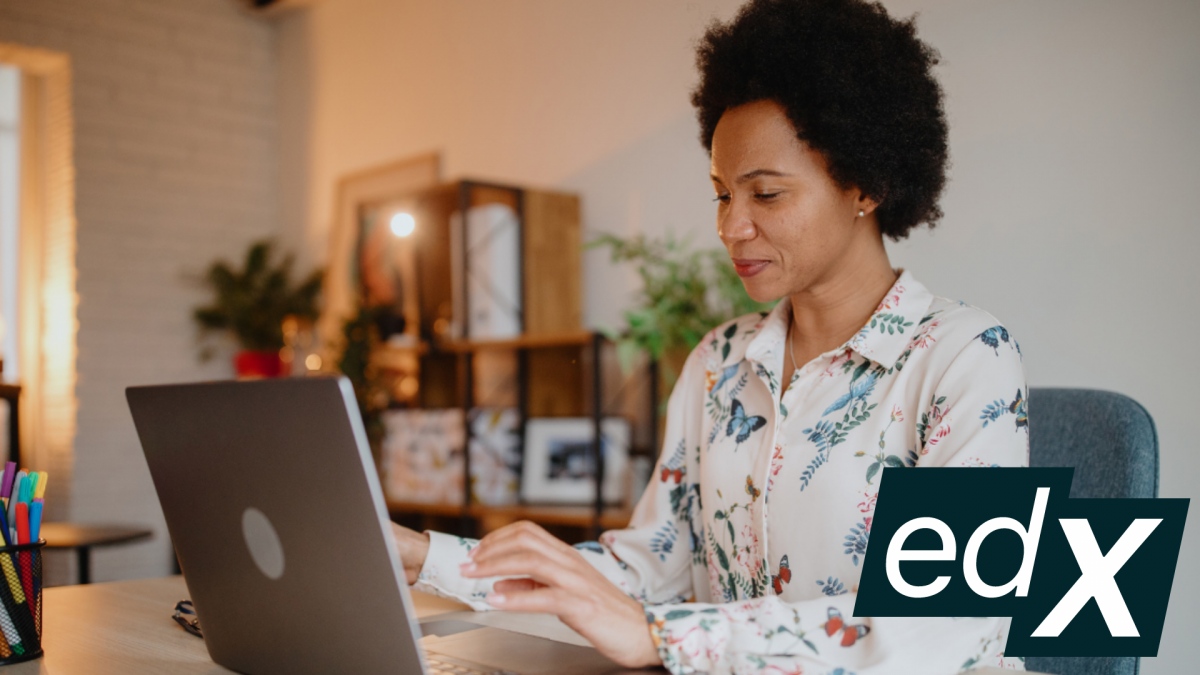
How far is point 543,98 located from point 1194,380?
2.31m

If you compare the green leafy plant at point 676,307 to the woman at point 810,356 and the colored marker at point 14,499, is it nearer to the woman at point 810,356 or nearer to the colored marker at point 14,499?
the woman at point 810,356

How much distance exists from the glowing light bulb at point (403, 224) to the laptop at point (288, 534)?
291cm

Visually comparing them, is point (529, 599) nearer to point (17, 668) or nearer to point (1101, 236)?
point (17, 668)

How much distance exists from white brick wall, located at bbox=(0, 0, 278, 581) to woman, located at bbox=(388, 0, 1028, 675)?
143 inches

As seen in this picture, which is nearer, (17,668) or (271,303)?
(17,668)

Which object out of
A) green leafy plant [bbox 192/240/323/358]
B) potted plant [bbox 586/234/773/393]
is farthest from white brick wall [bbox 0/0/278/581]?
potted plant [bbox 586/234/773/393]

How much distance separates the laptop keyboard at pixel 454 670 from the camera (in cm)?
96

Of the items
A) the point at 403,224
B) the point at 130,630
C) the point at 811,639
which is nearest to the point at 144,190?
the point at 403,224

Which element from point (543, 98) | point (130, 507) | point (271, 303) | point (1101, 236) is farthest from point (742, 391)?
point (130, 507)

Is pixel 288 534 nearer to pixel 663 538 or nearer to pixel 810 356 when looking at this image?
pixel 663 538

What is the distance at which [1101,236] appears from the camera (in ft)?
6.79

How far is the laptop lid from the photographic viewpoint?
31.1 inches

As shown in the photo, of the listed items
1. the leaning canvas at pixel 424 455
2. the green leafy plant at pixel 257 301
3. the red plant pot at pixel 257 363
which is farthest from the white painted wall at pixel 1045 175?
the red plant pot at pixel 257 363

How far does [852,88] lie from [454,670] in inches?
35.7
